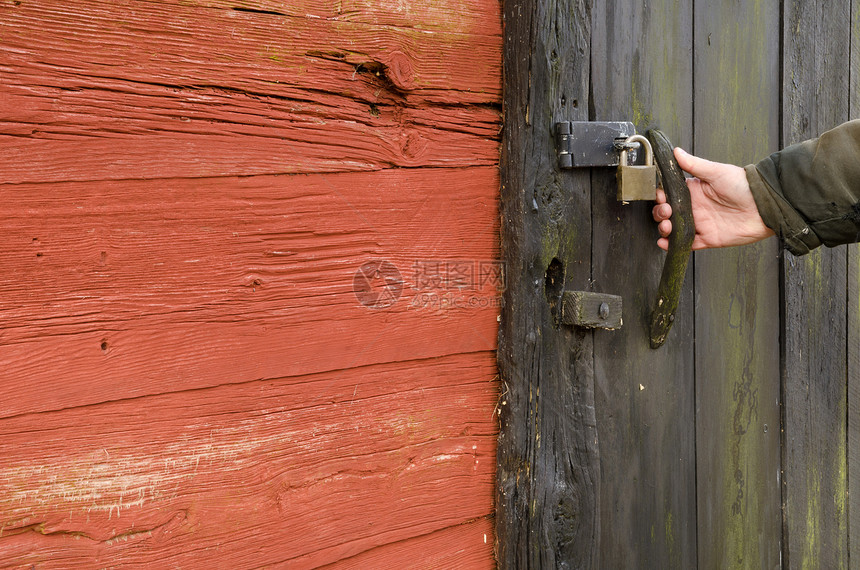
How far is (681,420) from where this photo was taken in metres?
1.40

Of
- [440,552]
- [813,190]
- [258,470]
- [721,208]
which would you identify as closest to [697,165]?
[721,208]

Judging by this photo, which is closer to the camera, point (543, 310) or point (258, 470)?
point (258, 470)

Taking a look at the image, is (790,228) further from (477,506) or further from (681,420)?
(477,506)

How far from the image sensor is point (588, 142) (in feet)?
3.92

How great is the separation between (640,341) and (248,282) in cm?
80

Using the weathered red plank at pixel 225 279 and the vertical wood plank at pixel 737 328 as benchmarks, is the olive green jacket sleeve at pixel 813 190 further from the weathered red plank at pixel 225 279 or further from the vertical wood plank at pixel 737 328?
the weathered red plank at pixel 225 279

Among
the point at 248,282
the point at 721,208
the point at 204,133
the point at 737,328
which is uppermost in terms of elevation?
the point at 204,133

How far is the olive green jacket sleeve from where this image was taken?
4.20 feet

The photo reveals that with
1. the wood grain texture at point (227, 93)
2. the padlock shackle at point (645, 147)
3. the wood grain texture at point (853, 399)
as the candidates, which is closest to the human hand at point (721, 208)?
the padlock shackle at point (645, 147)

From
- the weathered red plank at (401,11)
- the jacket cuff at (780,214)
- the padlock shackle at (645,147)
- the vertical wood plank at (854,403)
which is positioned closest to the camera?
the weathered red plank at (401,11)

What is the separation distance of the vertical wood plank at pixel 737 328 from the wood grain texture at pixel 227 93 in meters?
0.56

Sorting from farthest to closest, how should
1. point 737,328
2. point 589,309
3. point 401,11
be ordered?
point 737,328 < point 589,309 < point 401,11

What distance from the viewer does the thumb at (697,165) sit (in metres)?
1.29

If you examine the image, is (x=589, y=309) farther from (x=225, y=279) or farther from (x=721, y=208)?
(x=225, y=279)
